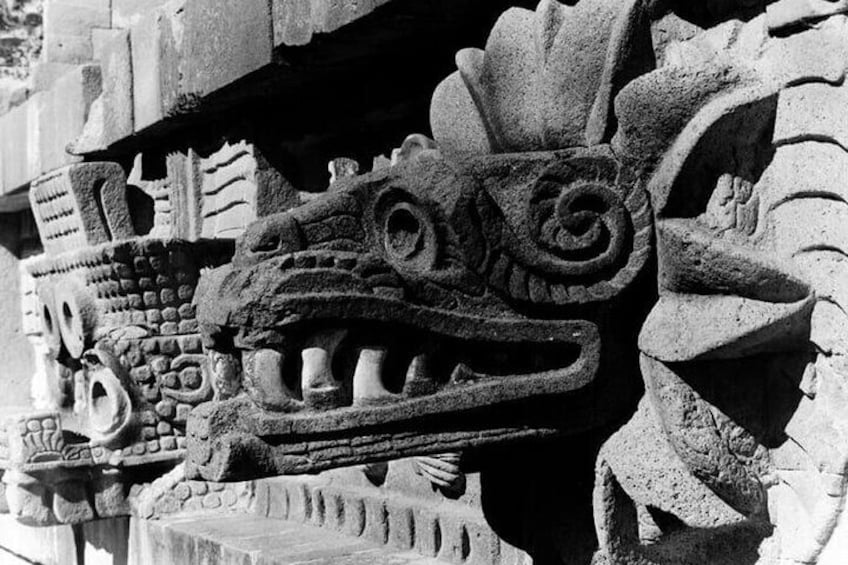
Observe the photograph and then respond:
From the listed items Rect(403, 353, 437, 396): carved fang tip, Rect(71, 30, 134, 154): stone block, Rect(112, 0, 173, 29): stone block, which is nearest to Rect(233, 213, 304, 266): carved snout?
Rect(403, 353, 437, 396): carved fang tip

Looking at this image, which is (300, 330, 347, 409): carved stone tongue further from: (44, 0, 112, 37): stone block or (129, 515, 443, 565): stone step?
(44, 0, 112, 37): stone block

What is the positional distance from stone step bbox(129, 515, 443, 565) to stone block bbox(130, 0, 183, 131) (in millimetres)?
1499

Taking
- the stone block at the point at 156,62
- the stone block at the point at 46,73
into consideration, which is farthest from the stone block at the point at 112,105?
the stone block at the point at 46,73

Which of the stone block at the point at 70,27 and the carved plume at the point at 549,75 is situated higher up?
the stone block at the point at 70,27

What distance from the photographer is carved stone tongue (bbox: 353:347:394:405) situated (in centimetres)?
292

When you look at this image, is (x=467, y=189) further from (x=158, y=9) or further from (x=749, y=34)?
(x=158, y=9)

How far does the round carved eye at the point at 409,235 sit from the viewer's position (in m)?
2.92

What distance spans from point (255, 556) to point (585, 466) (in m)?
1.85

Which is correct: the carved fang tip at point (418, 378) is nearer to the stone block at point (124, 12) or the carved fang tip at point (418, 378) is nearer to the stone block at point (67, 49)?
the stone block at point (67, 49)

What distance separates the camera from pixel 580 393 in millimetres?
3068

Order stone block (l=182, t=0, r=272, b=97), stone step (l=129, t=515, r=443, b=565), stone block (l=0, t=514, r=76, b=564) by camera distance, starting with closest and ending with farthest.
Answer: stone block (l=182, t=0, r=272, b=97) < stone step (l=129, t=515, r=443, b=565) < stone block (l=0, t=514, r=76, b=564)

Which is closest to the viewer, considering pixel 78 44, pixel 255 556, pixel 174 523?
pixel 255 556

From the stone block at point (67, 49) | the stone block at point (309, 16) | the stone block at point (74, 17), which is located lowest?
the stone block at point (309, 16)

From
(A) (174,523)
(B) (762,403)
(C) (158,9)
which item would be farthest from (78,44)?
(B) (762,403)
